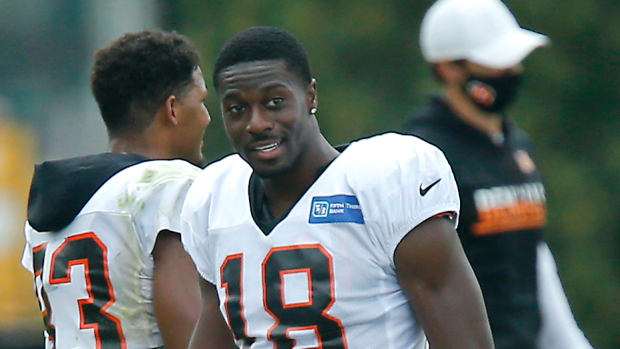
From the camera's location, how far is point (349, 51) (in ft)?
43.4

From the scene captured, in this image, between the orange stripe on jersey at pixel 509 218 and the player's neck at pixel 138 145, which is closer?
the player's neck at pixel 138 145

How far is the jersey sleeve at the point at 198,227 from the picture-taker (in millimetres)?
4027

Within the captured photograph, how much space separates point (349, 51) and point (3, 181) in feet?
12.6

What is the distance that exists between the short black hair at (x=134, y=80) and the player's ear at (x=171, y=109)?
16 mm

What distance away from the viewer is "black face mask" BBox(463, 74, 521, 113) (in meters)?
5.47

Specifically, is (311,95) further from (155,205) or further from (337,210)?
(155,205)

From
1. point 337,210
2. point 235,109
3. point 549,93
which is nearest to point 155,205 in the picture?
Result: point 235,109

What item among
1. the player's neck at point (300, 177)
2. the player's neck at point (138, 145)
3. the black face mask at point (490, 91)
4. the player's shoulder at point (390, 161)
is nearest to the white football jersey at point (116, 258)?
the player's neck at point (138, 145)

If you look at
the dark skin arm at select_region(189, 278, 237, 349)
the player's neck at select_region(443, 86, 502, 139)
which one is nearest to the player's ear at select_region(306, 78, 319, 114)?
the dark skin arm at select_region(189, 278, 237, 349)

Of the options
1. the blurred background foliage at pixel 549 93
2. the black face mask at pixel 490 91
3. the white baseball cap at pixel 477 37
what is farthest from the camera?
the blurred background foliage at pixel 549 93

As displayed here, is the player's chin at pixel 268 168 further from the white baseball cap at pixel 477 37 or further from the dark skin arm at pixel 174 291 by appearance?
the white baseball cap at pixel 477 37

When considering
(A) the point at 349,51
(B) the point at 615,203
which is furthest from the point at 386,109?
(B) the point at 615,203

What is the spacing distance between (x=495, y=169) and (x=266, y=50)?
1563mm

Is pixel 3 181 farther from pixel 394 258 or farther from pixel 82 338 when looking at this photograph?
pixel 394 258
